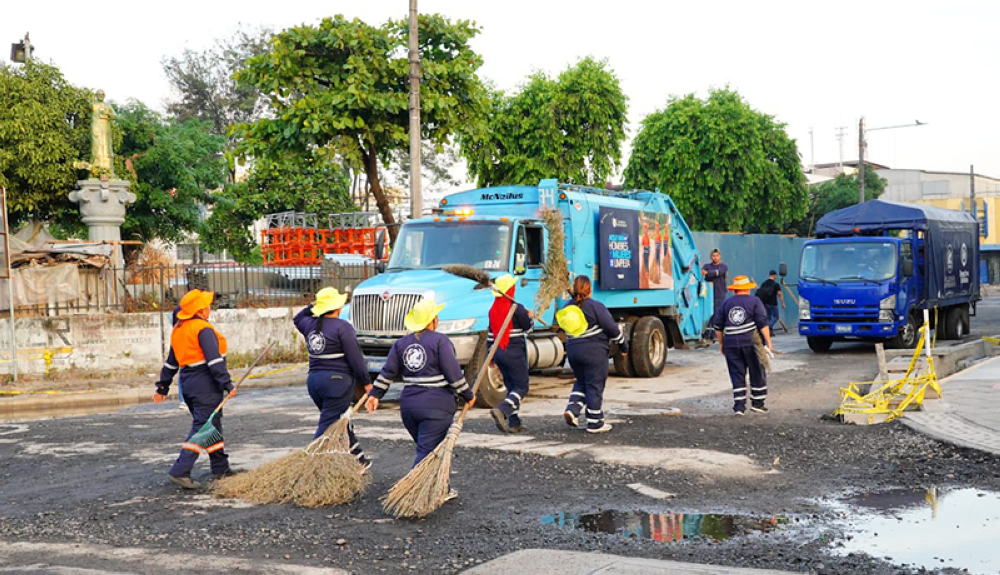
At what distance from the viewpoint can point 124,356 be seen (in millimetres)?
18438

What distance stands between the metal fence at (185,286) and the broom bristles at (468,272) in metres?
7.51

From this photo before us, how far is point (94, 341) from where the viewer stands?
1820 cm

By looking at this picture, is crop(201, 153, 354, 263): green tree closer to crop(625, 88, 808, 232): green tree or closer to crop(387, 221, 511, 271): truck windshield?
crop(625, 88, 808, 232): green tree

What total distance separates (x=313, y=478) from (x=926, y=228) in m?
16.7

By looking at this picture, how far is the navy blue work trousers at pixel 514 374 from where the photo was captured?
35.5ft

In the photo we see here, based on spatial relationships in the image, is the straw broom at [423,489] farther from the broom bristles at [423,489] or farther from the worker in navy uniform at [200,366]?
the worker in navy uniform at [200,366]

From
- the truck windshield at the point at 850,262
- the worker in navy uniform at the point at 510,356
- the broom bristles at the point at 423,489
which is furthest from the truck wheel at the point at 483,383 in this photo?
the truck windshield at the point at 850,262

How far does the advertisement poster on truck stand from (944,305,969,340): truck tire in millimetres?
8556

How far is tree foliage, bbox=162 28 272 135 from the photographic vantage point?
55906 mm

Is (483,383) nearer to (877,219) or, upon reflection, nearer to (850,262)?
(850,262)

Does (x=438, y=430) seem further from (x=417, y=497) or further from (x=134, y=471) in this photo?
(x=134, y=471)

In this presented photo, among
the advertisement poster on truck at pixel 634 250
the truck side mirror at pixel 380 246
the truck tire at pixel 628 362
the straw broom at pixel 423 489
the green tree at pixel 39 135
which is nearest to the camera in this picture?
the straw broom at pixel 423 489

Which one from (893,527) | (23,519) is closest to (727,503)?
(893,527)

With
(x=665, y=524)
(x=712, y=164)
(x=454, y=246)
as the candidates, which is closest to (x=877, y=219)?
(x=454, y=246)
